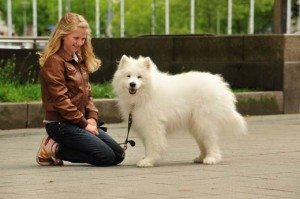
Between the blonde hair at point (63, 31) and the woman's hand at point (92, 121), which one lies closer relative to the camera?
the blonde hair at point (63, 31)

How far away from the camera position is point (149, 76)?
36.4 feet

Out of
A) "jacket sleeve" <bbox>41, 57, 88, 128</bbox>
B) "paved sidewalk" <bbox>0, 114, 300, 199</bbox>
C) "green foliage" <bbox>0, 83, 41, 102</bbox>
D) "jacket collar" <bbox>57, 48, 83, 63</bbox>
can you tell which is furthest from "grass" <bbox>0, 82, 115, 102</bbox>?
"jacket sleeve" <bbox>41, 57, 88, 128</bbox>

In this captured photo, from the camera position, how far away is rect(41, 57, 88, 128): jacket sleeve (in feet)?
35.5

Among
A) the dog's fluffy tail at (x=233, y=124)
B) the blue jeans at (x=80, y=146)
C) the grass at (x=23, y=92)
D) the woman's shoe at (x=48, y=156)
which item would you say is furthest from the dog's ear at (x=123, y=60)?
the grass at (x=23, y=92)

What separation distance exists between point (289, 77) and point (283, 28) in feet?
8.87

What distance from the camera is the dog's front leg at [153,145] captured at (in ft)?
36.1

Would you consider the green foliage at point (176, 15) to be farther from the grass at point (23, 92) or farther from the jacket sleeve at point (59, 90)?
the jacket sleeve at point (59, 90)

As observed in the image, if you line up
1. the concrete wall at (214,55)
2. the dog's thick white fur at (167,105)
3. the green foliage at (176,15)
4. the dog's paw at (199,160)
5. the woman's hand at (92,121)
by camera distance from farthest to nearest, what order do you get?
the green foliage at (176,15) → the concrete wall at (214,55) → the dog's paw at (199,160) → the woman's hand at (92,121) → the dog's thick white fur at (167,105)

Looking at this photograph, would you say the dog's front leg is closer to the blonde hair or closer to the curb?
the blonde hair

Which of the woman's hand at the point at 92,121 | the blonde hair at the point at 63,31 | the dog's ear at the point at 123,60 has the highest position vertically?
the blonde hair at the point at 63,31

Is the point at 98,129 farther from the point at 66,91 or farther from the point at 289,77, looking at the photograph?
the point at 289,77

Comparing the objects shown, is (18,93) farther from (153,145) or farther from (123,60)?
(153,145)

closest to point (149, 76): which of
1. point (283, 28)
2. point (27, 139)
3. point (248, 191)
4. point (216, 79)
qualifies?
point (216, 79)

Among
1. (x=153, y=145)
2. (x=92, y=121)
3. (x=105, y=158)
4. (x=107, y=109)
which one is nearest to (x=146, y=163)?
(x=153, y=145)
